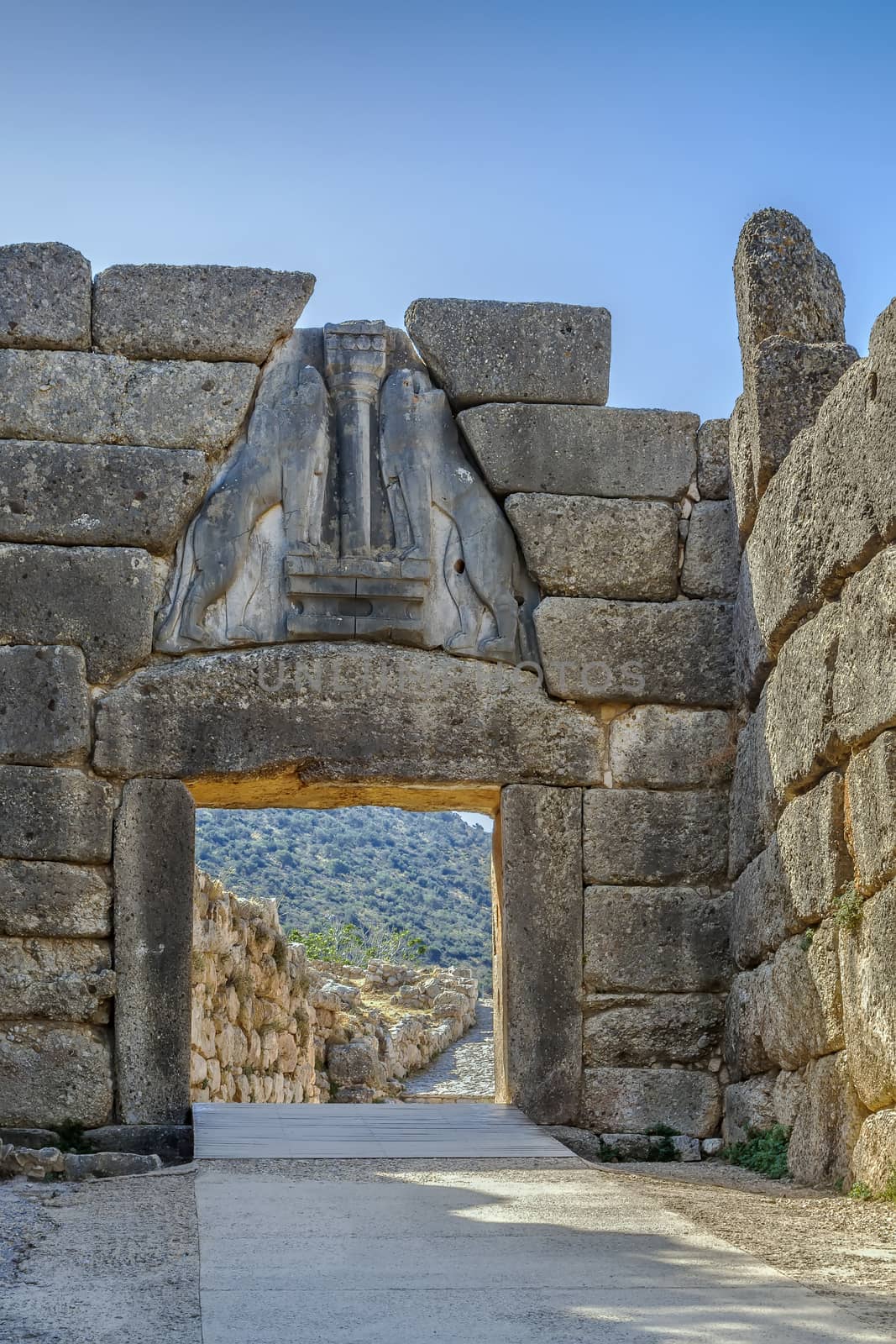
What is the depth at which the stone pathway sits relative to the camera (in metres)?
13.6

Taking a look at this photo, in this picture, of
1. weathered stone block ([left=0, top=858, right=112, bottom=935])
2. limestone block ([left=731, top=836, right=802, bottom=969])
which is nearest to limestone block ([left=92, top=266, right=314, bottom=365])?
weathered stone block ([left=0, top=858, right=112, bottom=935])

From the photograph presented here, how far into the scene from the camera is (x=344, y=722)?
23.4 ft

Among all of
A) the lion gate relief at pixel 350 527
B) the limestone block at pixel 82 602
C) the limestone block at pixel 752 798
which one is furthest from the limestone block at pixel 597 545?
the limestone block at pixel 82 602

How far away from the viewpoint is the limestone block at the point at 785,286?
7160 millimetres

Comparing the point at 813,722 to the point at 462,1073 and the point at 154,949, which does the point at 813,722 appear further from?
the point at 462,1073

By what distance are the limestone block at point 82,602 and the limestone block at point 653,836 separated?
2014 mm

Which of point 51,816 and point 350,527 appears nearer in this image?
point 51,816

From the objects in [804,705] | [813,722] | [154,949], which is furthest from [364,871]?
[813,722]

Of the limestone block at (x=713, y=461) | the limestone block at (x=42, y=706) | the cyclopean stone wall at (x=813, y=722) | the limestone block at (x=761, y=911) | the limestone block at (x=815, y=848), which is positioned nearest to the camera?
the cyclopean stone wall at (x=813, y=722)

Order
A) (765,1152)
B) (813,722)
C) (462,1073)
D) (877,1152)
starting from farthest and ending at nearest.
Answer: (462,1073)
(765,1152)
(813,722)
(877,1152)

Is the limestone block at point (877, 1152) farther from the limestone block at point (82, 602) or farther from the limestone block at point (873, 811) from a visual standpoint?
the limestone block at point (82, 602)

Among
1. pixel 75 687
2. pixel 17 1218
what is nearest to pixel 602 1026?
pixel 75 687

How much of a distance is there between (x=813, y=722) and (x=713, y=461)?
6.34ft

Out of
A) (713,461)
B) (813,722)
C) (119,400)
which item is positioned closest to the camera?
(813,722)
